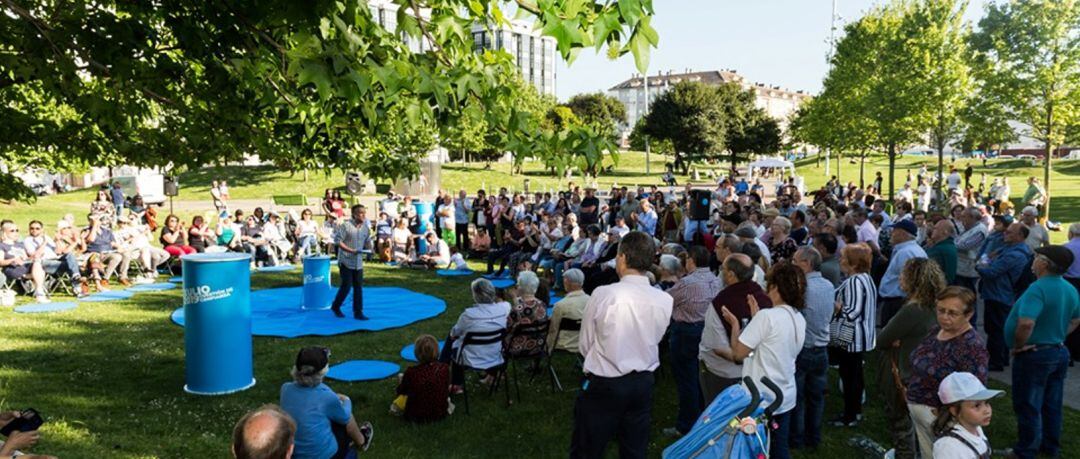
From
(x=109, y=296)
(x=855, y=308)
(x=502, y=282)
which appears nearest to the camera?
(x=855, y=308)

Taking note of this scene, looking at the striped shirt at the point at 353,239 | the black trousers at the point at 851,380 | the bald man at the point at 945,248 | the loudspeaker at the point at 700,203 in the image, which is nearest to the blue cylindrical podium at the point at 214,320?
the striped shirt at the point at 353,239

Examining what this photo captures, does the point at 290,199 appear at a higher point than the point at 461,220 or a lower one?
higher

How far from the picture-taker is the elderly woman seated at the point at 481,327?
23.3 feet

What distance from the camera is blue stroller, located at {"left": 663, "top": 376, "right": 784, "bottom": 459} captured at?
3637 millimetres

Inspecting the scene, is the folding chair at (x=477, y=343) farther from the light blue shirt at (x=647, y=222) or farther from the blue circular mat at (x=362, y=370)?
the light blue shirt at (x=647, y=222)

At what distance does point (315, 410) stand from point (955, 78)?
2875 centimetres

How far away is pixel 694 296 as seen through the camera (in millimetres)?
5961

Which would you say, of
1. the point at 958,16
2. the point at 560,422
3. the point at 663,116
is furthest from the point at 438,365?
the point at 663,116

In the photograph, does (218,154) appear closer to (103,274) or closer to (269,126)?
(269,126)

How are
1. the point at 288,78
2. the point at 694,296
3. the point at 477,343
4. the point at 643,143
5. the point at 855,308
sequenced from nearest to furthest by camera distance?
the point at 288,78, the point at 855,308, the point at 694,296, the point at 477,343, the point at 643,143

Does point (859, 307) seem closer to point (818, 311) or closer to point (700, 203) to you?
point (818, 311)

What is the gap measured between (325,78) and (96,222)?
14.5 m

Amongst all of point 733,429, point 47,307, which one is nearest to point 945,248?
point 733,429

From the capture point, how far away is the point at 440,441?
6.12 m
